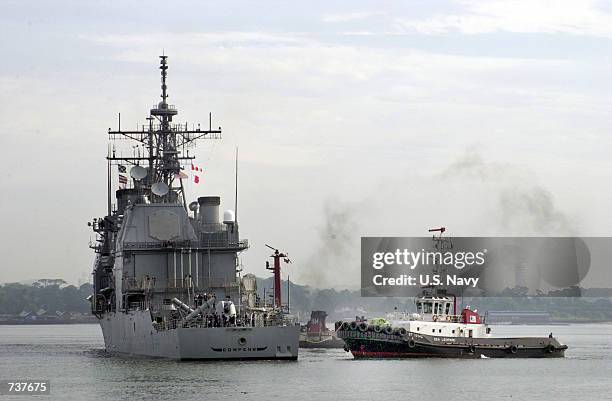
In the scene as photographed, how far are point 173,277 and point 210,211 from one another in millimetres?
5012

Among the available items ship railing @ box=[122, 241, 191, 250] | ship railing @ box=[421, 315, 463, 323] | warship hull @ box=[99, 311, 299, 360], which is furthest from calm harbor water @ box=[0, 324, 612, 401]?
ship railing @ box=[122, 241, 191, 250]

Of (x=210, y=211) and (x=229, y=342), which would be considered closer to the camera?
(x=229, y=342)

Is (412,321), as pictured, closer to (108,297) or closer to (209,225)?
(209,225)

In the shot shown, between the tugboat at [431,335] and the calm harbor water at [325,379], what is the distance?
162 centimetres

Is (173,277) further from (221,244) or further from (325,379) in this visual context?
(325,379)

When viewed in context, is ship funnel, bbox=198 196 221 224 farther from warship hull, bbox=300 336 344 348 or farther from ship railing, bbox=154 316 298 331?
warship hull, bbox=300 336 344 348

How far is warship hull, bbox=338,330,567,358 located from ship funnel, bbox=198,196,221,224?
1074 centimetres

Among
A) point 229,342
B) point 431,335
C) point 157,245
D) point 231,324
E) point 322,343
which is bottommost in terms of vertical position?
point 322,343

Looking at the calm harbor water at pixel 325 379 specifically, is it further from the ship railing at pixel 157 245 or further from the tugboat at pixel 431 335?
the ship railing at pixel 157 245

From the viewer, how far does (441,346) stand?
83.6 metres

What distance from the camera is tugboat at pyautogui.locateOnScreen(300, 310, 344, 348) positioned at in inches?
4395

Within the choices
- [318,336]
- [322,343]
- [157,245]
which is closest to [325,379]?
[157,245]

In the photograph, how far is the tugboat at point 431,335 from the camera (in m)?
83.5

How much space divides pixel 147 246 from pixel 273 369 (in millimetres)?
18208
